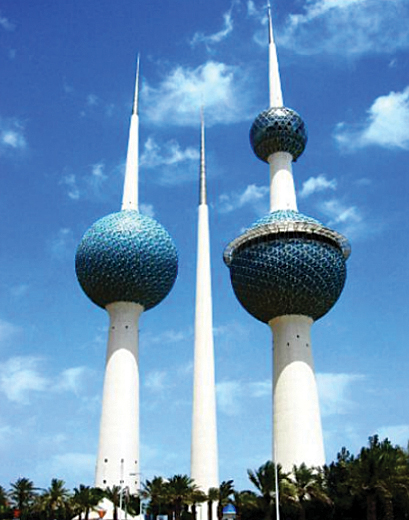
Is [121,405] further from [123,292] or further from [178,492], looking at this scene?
[178,492]

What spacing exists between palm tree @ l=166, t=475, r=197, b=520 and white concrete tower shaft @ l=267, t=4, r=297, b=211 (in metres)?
35.4

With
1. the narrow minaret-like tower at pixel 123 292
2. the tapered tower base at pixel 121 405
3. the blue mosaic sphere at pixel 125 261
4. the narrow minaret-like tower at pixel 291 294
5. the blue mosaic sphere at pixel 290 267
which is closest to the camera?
the narrow minaret-like tower at pixel 291 294

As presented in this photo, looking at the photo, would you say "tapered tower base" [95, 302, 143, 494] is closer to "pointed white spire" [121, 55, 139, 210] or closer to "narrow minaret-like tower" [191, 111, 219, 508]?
"narrow minaret-like tower" [191, 111, 219, 508]

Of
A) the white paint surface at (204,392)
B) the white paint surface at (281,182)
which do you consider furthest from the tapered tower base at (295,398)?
the white paint surface at (281,182)

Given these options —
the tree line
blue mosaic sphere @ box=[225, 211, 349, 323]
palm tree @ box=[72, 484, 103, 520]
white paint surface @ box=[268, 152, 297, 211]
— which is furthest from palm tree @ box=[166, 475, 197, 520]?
white paint surface @ box=[268, 152, 297, 211]

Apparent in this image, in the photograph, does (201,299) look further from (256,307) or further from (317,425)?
(317,425)

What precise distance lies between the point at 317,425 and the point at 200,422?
12.0 meters

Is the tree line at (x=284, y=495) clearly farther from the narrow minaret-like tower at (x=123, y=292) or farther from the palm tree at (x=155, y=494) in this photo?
the narrow minaret-like tower at (x=123, y=292)

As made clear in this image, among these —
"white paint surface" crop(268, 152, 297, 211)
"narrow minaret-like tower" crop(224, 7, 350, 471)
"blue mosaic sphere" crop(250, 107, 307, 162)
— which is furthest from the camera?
"blue mosaic sphere" crop(250, 107, 307, 162)

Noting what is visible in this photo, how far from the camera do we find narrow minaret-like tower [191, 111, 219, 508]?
217 feet

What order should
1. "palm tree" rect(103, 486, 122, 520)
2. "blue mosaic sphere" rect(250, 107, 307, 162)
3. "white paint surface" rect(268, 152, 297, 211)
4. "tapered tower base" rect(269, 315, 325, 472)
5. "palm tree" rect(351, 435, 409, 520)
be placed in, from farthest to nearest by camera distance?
"blue mosaic sphere" rect(250, 107, 307, 162) < "white paint surface" rect(268, 152, 297, 211) < "tapered tower base" rect(269, 315, 325, 472) < "palm tree" rect(103, 486, 122, 520) < "palm tree" rect(351, 435, 409, 520)

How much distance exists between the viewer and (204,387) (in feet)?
228

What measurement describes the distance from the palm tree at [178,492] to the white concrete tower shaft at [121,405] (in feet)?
37.3

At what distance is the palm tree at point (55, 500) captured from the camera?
55.9m
